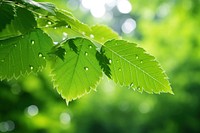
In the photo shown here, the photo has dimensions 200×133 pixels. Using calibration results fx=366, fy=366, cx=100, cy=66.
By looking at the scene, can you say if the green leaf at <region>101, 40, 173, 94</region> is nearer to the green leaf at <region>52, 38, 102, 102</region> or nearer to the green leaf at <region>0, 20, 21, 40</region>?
the green leaf at <region>52, 38, 102, 102</region>

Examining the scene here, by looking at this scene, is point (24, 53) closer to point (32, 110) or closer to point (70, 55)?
point (70, 55)

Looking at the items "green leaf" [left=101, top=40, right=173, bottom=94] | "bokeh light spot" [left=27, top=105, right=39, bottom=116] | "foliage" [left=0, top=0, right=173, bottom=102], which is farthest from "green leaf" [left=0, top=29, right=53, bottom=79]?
"bokeh light spot" [left=27, top=105, right=39, bottom=116]

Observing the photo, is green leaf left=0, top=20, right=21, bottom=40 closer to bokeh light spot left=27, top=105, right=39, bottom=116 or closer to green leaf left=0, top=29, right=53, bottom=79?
green leaf left=0, top=29, right=53, bottom=79

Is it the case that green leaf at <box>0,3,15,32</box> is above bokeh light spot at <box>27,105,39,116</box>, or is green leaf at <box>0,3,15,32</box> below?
above

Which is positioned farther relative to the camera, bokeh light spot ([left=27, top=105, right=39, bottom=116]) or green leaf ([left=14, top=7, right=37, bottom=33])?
bokeh light spot ([left=27, top=105, right=39, bottom=116])

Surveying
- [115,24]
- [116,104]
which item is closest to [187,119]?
[116,104]

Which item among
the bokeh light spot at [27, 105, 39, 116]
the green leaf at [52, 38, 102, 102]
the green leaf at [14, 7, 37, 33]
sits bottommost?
the bokeh light spot at [27, 105, 39, 116]

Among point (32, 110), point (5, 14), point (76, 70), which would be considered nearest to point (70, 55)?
point (76, 70)
